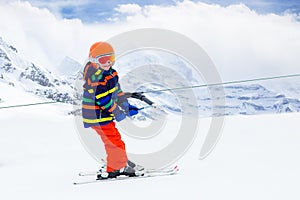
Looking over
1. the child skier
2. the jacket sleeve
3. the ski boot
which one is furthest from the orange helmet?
the ski boot

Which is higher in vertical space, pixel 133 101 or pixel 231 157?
pixel 133 101

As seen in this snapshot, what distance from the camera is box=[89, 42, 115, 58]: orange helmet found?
2432 mm

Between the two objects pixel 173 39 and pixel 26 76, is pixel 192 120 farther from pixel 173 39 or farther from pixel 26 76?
pixel 26 76

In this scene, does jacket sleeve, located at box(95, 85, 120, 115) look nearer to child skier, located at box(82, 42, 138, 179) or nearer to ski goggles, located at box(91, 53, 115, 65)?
child skier, located at box(82, 42, 138, 179)

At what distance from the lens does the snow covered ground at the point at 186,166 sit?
7.29ft

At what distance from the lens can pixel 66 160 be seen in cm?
315

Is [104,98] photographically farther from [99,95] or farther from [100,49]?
[100,49]

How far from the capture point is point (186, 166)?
9.09 feet

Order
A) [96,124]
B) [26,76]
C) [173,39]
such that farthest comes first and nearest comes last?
[26,76], [173,39], [96,124]

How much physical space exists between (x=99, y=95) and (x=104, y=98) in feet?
0.11

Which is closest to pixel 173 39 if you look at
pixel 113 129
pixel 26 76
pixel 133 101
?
pixel 133 101

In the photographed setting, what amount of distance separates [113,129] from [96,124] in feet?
0.34

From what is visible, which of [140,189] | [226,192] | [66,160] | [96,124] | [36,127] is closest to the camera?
[226,192]

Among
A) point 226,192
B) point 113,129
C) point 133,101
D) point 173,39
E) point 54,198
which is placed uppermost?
point 173,39
